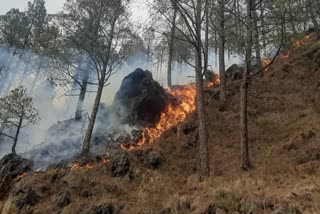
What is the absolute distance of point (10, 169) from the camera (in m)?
19.9

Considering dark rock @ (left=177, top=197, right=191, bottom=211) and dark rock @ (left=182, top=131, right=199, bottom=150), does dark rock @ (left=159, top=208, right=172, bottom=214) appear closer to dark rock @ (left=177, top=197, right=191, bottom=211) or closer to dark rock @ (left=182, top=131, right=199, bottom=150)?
dark rock @ (left=177, top=197, right=191, bottom=211)

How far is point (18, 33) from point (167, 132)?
29529 mm

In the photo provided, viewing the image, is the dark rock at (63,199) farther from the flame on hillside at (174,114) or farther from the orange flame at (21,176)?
the flame on hillside at (174,114)

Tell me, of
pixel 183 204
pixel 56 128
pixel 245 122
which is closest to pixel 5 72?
pixel 56 128

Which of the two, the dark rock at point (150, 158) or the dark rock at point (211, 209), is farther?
the dark rock at point (150, 158)

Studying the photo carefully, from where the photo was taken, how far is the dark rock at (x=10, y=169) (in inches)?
739

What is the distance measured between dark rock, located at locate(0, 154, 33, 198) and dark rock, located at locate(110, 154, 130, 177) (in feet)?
18.8

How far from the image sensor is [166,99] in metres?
26.8

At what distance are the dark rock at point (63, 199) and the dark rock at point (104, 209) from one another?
69.2 inches

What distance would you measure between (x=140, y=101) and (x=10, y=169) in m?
10.1

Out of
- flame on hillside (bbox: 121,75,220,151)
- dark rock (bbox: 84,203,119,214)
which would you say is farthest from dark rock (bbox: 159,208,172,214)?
flame on hillside (bbox: 121,75,220,151)

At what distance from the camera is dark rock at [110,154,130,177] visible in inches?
673

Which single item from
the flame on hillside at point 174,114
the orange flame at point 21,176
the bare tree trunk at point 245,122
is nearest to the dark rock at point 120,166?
the flame on hillside at point 174,114

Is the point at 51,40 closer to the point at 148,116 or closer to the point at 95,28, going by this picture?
the point at 95,28
